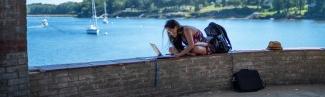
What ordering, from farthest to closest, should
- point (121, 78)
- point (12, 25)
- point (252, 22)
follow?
point (252, 22) < point (121, 78) < point (12, 25)

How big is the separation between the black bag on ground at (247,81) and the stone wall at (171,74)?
4.7 inches

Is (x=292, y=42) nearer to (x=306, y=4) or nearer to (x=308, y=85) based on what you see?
(x=306, y=4)

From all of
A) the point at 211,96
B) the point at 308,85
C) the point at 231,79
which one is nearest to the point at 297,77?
the point at 308,85

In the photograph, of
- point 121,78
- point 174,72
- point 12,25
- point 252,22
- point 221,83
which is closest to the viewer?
point 12,25

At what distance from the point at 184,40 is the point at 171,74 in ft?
1.83

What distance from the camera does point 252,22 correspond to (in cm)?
9544

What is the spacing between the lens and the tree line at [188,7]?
65.1 metres

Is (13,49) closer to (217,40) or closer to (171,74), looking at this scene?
(171,74)

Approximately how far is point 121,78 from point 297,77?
2.93 meters

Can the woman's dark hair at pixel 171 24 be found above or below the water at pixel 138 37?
above

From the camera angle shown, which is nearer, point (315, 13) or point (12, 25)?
point (12, 25)

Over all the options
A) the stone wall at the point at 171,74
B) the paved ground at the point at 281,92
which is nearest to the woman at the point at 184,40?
the stone wall at the point at 171,74

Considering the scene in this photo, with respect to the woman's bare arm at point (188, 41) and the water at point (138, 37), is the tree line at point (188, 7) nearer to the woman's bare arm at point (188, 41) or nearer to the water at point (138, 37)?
the water at point (138, 37)

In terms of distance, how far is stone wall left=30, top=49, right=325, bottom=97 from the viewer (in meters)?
6.34
